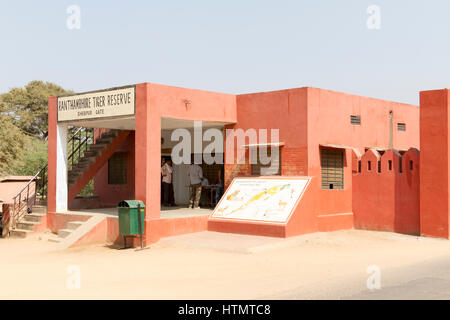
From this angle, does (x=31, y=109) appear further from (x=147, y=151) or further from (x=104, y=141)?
(x=147, y=151)

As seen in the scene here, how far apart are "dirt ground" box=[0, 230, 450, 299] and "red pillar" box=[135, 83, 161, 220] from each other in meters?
1.30

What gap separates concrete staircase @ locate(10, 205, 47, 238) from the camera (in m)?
16.1

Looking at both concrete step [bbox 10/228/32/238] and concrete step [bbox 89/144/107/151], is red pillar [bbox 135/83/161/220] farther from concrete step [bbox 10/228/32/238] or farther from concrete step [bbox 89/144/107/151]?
concrete step [bbox 89/144/107/151]

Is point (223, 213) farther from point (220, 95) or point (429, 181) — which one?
point (429, 181)

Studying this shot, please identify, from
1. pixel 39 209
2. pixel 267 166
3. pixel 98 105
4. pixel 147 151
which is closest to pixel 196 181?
pixel 267 166

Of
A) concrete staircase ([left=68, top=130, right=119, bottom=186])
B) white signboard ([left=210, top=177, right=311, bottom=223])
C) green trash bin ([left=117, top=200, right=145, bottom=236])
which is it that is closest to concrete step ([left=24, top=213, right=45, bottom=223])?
concrete staircase ([left=68, top=130, right=119, bottom=186])

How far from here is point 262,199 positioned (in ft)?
47.1

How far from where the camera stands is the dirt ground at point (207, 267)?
7.93 metres

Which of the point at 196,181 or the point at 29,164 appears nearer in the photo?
the point at 196,181

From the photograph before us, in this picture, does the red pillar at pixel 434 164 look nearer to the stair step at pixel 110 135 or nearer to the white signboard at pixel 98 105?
the white signboard at pixel 98 105

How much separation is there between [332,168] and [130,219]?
616cm

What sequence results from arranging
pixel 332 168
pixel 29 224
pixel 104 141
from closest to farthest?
pixel 332 168 → pixel 29 224 → pixel 104 141

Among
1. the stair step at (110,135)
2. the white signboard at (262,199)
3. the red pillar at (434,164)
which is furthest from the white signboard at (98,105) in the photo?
the red pillar at (434,164)

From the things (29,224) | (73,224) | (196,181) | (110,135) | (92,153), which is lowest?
(29,224)
